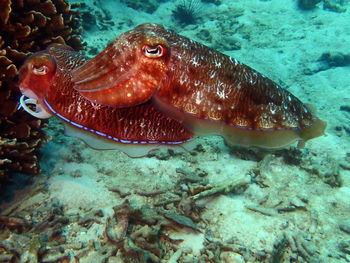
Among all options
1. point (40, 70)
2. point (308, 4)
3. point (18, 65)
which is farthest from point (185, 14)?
→ point (40, 70)

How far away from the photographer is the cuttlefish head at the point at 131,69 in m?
1.83

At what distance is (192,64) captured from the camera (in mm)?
1916

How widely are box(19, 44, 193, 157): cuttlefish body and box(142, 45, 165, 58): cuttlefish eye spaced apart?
0.41 meters

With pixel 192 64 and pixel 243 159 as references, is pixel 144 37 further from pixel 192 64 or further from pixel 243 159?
pixel 243 159

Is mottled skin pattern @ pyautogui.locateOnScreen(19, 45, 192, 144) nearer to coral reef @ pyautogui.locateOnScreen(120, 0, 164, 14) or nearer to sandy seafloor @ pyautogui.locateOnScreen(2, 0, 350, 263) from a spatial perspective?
sandy seafloor @ pyautogui.locateOnScreen(2, 0, 350, 263)

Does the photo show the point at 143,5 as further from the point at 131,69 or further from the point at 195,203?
the point at 131,69

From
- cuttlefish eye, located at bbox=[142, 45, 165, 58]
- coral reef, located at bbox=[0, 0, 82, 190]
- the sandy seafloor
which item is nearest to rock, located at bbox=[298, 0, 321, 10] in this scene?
the sandy seafloor

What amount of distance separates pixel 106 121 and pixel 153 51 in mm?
657

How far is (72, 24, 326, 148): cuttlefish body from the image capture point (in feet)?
6.07

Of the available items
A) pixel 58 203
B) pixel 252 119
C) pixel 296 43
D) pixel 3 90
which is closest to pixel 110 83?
pixel 252 119

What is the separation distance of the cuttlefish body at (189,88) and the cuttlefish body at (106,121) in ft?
0.52

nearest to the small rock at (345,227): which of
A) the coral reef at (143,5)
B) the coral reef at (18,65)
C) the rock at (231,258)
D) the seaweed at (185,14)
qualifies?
the rock at (231,258)

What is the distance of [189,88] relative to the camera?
6.16 feet

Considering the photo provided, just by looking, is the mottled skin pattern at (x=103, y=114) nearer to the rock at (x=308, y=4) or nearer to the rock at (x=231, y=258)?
the rock at (x=231, y=258)
